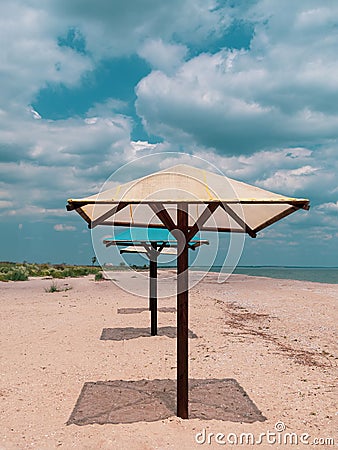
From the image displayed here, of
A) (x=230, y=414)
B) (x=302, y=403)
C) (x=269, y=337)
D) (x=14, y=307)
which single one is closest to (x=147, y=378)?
(x=230, y=414)

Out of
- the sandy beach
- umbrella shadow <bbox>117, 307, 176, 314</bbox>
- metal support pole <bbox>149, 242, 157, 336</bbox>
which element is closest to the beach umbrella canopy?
the sandy beach

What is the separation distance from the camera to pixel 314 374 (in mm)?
6648

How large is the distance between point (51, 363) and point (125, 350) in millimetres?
1373

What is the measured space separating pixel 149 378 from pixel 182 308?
2.03m

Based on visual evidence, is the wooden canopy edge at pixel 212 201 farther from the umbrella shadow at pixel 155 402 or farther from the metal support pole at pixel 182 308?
the umbrella shadow at pixel 155 402

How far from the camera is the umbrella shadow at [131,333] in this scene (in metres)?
9.40

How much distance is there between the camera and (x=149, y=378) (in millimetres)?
6375

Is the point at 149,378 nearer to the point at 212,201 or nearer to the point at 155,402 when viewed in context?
the point at 155,402

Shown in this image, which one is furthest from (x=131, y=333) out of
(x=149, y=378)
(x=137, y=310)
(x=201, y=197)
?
(x=201, y=197)

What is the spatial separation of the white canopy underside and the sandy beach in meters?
2.10

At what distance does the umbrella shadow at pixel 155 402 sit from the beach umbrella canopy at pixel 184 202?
388 millimetres

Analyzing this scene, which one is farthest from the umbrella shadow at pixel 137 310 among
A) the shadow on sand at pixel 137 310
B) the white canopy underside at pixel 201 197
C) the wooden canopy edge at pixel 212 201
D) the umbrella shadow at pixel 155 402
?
the wooden canopy edge at pixel 212 201

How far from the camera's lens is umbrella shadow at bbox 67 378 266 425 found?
16.1 feet

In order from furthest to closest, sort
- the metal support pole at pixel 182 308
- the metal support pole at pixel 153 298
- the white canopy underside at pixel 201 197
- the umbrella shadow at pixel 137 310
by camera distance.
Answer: the umbrella shadow at pixel 137 310, the metal support pole at pixel 153 298, the metal support pole at pixel 182 308, the white canopy underside at pixel 201 197
